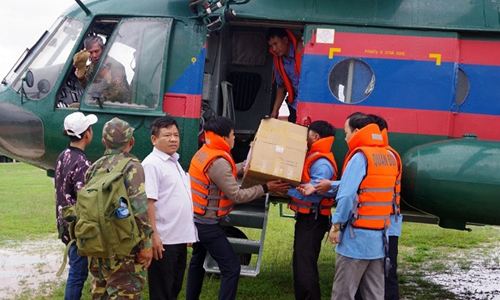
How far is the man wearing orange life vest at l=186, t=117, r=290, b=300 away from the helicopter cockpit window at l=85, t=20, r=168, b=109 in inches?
52.4

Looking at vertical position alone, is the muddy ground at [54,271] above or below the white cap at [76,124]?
below

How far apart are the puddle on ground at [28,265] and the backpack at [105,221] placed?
282 cm

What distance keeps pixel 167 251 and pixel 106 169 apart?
90 cm

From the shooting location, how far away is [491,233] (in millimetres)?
12812

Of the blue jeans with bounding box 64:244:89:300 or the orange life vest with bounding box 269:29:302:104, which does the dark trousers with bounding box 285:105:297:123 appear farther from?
the blue jeans with bounding box 64:244:89:300

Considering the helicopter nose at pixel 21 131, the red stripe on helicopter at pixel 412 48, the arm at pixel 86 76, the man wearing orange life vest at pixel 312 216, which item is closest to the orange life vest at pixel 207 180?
the man wearing orange life vest at pixel 312 216

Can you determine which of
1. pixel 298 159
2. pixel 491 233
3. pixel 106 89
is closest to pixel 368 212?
pixel 298 159

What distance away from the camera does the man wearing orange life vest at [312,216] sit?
560 cm

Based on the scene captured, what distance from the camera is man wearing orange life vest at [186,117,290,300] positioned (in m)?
5.39

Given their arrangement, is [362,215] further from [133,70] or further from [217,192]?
[133,70]

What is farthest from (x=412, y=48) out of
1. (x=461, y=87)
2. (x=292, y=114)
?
(x=292, y=114)

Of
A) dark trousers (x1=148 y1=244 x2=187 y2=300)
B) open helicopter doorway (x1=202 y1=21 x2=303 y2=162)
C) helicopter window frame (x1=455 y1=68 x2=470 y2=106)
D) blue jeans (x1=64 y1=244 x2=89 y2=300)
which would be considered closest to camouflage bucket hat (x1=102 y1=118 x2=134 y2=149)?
dark trousers (x1=148 y1=244 x2=187 y2=300)

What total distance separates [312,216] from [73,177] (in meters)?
→ 2.11

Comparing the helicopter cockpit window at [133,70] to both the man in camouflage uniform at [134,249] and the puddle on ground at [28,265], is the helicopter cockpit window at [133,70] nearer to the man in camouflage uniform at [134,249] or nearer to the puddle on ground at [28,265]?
the man in camouflage uniform at [134,249]
